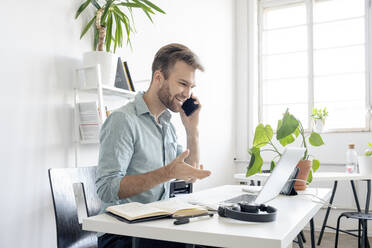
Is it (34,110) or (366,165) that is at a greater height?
(34,110)

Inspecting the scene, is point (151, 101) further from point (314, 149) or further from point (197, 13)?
point (314, 149)

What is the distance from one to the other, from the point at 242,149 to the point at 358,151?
136cm

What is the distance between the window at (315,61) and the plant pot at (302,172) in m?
2.90

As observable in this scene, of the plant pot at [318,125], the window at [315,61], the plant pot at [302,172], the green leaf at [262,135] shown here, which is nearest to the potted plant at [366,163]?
the plant pot at [318,125]

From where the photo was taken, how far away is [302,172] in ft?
5.59

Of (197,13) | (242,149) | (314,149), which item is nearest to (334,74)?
(314,149)

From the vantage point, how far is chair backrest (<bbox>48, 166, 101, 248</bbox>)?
4.91 ft

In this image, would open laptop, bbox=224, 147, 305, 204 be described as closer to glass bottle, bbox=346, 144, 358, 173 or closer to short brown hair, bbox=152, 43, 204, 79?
short brown hair, bbox=152, 43, 204, 79

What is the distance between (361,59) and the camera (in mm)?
4316

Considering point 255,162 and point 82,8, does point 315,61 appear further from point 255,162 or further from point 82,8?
point 255,162

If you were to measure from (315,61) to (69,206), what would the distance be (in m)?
3.84

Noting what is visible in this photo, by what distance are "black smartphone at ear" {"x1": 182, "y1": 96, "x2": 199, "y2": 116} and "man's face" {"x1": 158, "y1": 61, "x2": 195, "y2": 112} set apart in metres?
0.23

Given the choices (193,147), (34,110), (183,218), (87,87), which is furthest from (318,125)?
(183,218)

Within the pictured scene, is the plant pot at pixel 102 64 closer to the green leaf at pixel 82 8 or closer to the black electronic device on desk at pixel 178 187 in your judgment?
the green leaf at pixel 82 8
